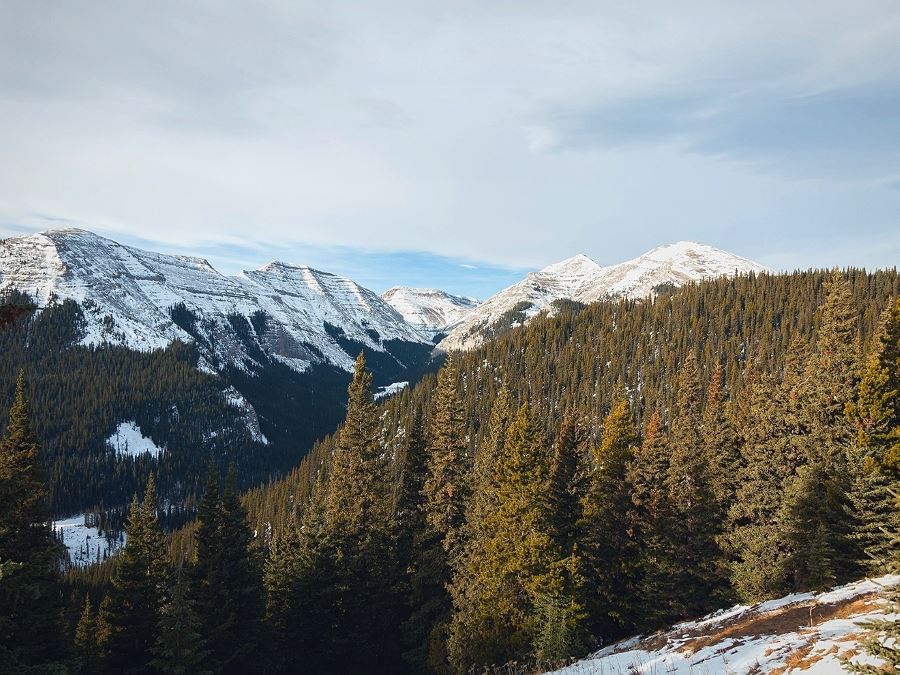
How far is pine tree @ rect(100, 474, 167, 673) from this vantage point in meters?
25.1

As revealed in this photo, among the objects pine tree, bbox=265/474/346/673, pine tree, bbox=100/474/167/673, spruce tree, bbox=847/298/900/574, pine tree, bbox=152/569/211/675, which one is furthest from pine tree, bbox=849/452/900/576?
pine tree, bbox=100/474/167/673

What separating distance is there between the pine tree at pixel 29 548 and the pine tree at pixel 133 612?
Result: 487 cm

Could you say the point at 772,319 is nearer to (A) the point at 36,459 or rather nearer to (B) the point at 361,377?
(B) the point at 361,377

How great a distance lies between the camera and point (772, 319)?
142 m

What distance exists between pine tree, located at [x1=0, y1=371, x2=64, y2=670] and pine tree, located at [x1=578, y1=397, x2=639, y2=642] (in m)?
27.1

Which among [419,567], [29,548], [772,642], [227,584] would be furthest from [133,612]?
[772,642]

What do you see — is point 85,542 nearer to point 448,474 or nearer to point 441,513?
point 441,513

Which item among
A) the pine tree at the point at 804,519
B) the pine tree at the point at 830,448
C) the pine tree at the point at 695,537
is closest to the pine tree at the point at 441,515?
the pine tree at the point at 695,537

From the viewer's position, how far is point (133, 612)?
2586cm

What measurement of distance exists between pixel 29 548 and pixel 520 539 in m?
22.0

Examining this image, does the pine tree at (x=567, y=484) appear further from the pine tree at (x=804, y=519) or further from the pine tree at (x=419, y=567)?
the pine tree at (x=804, y=519)

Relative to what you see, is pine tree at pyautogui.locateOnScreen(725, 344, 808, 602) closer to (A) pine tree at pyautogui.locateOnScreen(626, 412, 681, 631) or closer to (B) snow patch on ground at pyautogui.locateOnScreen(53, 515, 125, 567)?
(A) pine tree at pyautogui.locateOnScreen(626, 412, 681, 631)

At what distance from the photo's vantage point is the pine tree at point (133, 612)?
82.4ft

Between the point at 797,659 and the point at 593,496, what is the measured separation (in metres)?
23.9
